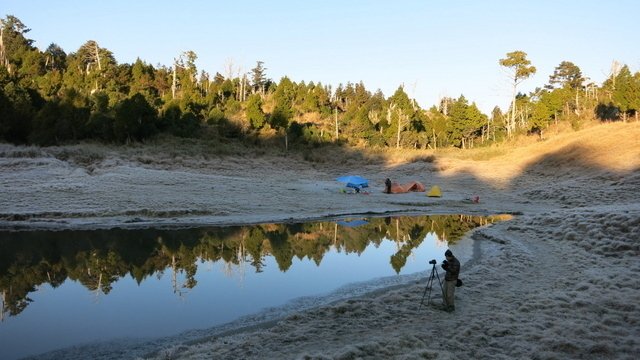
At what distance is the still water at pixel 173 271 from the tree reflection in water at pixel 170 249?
5cm

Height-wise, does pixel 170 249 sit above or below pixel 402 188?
below

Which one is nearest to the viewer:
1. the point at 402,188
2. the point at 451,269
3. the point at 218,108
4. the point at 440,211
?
the point at 451,269

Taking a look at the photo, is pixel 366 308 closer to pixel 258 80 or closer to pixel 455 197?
pixel 455 197

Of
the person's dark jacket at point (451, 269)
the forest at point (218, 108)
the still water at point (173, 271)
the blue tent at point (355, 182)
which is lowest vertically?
the still water at point (173, 271)

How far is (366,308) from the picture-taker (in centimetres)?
1241

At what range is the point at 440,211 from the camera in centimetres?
3472

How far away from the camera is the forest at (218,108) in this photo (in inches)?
1989

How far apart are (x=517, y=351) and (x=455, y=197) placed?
31.9 meters

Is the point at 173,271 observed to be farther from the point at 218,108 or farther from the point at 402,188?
the point at 218,108

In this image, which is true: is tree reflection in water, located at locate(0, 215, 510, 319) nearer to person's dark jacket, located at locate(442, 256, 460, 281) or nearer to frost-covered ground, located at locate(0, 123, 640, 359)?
frost-covered ground, located at locate(0, 123, 640, 359)

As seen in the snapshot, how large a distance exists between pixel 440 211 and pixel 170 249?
21.1 metres

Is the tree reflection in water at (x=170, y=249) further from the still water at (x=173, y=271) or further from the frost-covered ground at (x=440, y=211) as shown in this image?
the frost-covered ground at (x=440, y=211)

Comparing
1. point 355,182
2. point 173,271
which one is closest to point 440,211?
point 355,182

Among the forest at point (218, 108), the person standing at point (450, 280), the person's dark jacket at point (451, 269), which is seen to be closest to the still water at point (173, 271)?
the person standing at point (450, 280)
